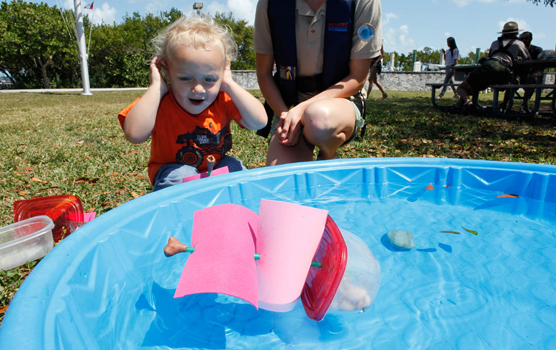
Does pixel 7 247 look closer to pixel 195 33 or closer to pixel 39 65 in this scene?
pixel 195 33

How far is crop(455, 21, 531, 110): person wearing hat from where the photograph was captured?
22.6 ft

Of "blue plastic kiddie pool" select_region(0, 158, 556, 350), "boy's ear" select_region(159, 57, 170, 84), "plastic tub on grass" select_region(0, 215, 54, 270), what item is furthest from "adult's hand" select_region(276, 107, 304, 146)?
"plastic tub on grass" select_region(0, 215, 54, 270)

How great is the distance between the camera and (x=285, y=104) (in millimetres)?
2898

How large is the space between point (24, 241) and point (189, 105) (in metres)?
1.09

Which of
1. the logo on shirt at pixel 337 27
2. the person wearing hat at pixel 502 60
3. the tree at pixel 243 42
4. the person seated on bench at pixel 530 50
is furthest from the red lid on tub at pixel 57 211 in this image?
the tree at pixel 243 42

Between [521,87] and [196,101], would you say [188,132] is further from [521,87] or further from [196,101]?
[521,87]

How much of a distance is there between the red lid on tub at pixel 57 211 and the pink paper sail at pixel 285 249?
1.26 m

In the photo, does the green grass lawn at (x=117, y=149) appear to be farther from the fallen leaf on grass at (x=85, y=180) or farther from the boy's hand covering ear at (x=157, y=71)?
the boy's hand covering ear at (x=157, y=71)

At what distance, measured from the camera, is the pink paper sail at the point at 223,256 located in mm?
1059

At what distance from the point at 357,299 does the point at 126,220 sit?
98cm

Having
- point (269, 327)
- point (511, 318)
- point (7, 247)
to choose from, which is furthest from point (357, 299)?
point (7, 247)

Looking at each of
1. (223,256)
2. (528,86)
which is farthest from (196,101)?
(528,86)

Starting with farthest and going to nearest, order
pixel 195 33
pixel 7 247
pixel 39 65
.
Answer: pixel 39 65 → pixel 195 33 → pixel 7 247

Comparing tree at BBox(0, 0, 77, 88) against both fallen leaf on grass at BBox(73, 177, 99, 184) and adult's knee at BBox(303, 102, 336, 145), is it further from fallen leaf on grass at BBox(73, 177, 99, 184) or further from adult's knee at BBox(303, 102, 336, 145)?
adult's knee at BBox(303, 102, 336, 145)
